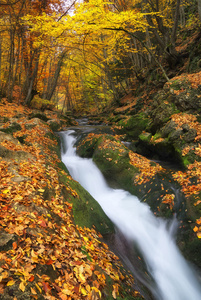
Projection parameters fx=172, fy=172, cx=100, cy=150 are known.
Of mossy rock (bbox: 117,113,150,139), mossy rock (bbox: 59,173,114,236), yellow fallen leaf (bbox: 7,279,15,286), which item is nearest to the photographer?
yellow fallen leaf (bbox: 7,279,15,286)

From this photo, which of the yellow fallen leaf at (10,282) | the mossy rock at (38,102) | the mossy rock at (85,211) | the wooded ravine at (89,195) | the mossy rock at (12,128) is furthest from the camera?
the mossy rock at (38,102)

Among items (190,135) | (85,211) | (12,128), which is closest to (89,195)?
(85,211)

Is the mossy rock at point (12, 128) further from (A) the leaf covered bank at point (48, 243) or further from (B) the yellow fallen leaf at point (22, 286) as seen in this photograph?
(B) the yellow fallen leaf at point (22, 286)

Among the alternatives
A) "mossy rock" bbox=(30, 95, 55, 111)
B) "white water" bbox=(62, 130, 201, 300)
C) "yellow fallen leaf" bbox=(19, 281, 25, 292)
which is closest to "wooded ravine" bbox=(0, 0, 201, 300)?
"yellow fallen leaf" bbox=(19, 281, 25, 292)

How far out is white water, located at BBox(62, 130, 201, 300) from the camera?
A: 15.0 feet

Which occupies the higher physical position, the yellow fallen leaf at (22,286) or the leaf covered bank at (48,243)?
the yellow fallen leaf at (22,286)

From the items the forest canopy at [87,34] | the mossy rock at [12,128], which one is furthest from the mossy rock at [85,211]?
the forest canopy at [87,34]

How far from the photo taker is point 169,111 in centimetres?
969

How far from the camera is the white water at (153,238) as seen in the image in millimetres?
4582

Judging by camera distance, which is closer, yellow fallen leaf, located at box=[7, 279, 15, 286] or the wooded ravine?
yellow fallen leaf, located at box=[7, 279, 15, 286]

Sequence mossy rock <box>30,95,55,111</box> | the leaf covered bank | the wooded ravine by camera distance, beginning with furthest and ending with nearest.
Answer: mossy rock <box>30,95,55,111</box>, the wooded ravine, the leaf covered bank

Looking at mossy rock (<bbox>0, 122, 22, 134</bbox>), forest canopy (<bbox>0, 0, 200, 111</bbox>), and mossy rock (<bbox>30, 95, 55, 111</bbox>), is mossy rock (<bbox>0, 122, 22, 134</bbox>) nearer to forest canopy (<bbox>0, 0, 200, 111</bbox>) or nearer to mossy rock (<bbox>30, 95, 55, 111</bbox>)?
forest canopy (<bbox>0, 0, 200, 111</bbox>)

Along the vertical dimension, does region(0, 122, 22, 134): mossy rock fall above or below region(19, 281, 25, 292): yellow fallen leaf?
below

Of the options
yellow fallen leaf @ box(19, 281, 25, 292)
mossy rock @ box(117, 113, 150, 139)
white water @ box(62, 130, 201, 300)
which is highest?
mossy rock @ box(117, 113, 150, 139)
